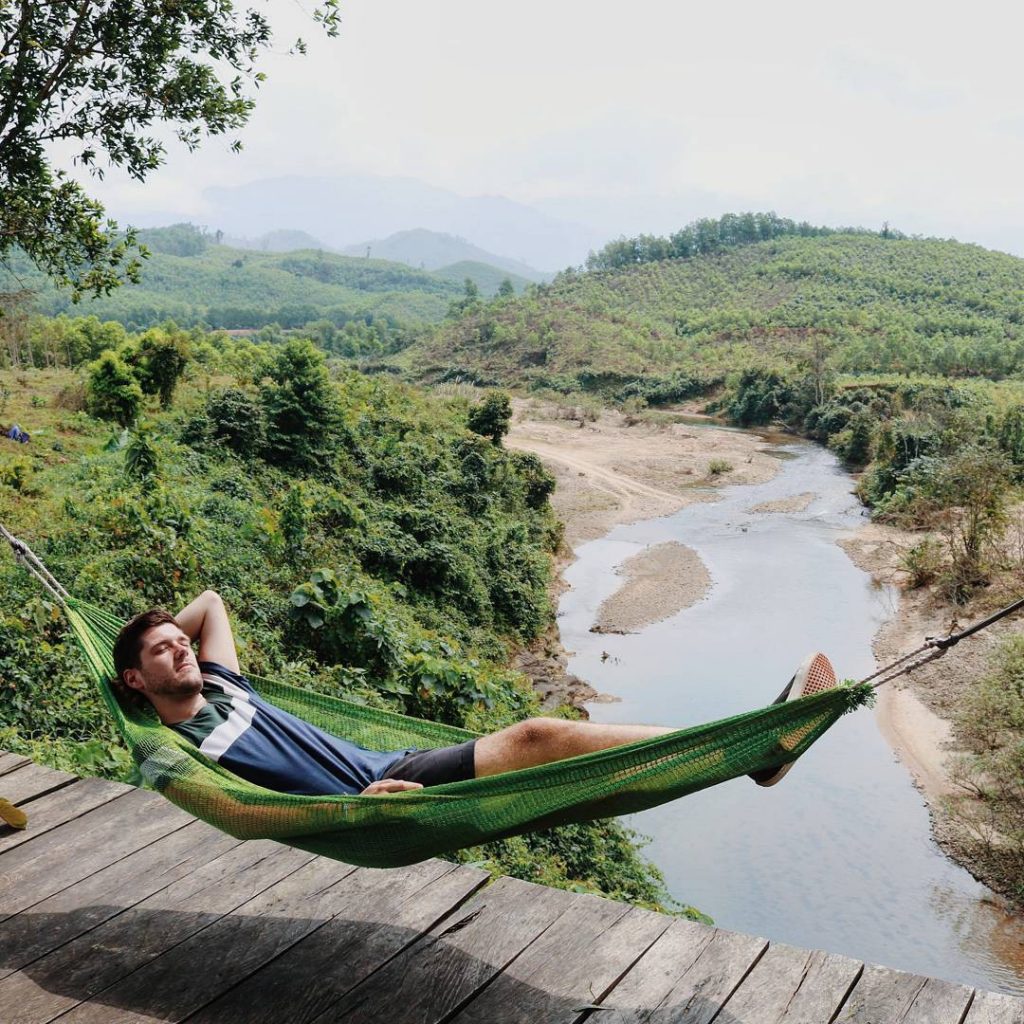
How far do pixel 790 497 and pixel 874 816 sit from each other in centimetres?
1296

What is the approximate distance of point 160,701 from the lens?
7.36 ft

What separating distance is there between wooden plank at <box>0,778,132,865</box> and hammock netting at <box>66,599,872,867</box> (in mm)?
705

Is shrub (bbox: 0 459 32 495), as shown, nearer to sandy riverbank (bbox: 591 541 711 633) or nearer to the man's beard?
the man's beard

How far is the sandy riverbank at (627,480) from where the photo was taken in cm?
1231

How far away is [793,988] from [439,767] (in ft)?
2.61

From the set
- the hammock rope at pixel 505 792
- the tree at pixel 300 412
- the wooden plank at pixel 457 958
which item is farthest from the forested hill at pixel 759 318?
the hammock rope at pixel 505 792

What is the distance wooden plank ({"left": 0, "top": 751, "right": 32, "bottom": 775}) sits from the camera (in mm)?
2840

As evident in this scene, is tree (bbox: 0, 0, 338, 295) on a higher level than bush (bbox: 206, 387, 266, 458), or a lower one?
higher

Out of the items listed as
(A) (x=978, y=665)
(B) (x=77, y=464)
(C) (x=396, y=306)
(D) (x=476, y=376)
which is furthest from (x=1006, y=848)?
(C) (x=396, y=306)

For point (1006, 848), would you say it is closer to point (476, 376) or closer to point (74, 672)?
point (74, 672)

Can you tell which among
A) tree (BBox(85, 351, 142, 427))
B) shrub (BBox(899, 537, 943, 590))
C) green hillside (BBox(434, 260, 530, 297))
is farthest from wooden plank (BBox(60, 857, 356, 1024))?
green hillside (BBox(434, 260, 530, 297))

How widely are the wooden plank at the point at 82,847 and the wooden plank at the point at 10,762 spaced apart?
413 mm

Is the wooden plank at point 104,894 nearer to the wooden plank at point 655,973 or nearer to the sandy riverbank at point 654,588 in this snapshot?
the wooden plank at point 655,973

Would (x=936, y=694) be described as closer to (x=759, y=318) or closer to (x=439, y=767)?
(x=439, y=767)
